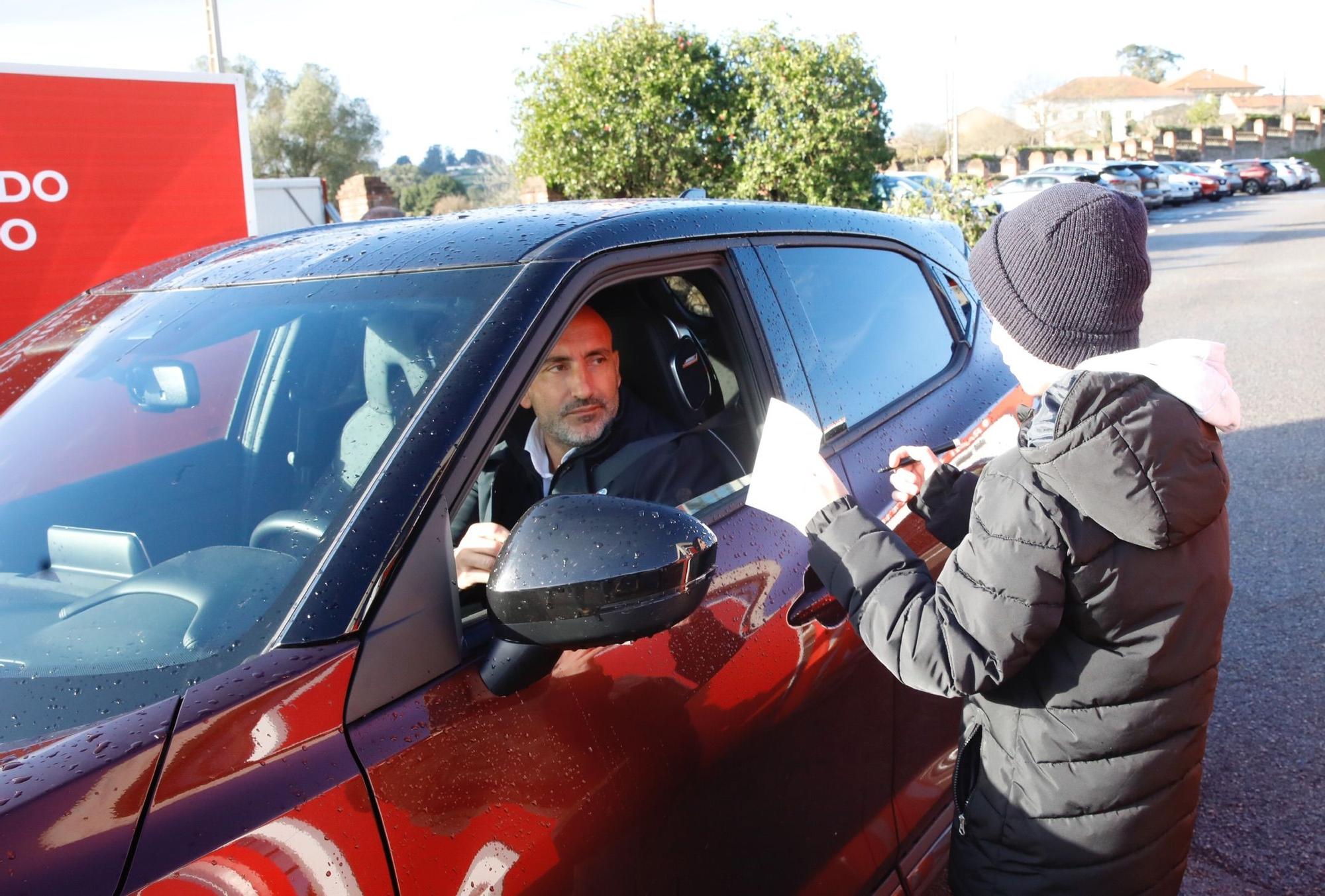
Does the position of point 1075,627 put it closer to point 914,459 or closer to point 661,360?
point 914,459

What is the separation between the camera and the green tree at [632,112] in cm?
1326

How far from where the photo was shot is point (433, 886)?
4.18ft

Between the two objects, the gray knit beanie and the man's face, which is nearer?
the gray knit beanie

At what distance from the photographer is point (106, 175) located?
6.14m

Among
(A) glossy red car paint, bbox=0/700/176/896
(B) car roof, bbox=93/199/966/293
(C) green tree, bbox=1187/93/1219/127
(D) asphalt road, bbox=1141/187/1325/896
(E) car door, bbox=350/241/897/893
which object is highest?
(C) green tree, bbox=1187/93/1219/127

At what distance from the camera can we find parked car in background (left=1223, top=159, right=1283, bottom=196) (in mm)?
46031

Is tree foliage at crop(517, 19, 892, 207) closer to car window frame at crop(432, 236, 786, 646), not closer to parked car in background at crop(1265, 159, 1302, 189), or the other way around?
car window frame at crop(432, 236, 786, 646)

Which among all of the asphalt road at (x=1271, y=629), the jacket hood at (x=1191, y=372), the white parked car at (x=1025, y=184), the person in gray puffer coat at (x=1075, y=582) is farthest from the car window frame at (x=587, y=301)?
the white parked car at (x=1025, y=184)

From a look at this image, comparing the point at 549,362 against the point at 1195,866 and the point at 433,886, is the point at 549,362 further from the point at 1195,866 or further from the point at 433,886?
the point at 1195,866

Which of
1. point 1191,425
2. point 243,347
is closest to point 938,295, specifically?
point 1191,425

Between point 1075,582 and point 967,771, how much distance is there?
1.62 feet

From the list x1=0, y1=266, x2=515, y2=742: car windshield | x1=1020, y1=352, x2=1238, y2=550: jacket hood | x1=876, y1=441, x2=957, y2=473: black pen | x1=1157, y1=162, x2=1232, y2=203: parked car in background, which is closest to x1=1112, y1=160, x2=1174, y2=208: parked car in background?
x1=1157, y1=162, x2=1232, y2=203: parked car in background

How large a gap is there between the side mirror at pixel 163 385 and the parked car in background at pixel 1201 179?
138 ft

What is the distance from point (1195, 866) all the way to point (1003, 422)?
4.51 ft
